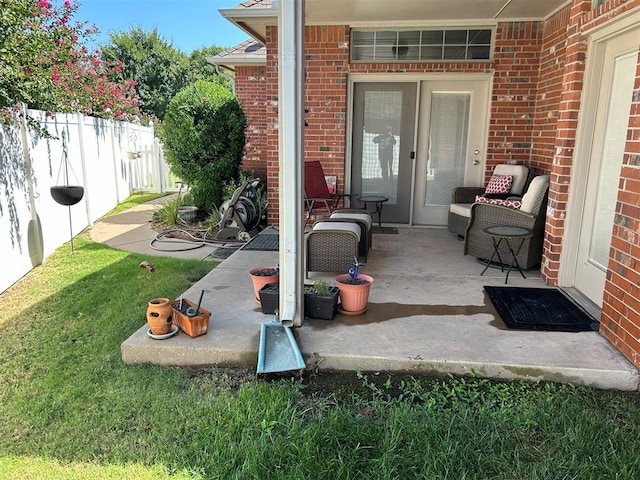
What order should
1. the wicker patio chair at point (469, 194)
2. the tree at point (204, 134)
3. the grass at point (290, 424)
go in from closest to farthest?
the grass at point (290, 424), the wicker patio chair at point (469, 194), the tree at point (204, 134)

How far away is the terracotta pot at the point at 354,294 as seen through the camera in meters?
3.37

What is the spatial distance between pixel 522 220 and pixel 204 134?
15.2 ft

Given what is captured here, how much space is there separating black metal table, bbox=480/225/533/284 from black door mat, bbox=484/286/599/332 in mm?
327

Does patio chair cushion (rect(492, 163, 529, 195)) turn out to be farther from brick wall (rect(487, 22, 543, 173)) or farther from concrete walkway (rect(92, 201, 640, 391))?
concrete walkway (rect(92, 201, 640, 391))

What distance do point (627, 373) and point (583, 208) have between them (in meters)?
1.63

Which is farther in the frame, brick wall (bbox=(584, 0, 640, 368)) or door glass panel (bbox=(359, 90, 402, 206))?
door glass panel (bbox=(359, 90, 402, 206))

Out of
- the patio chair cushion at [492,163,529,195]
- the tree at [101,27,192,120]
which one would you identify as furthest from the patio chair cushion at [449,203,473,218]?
the tree at [101,27,192,120]

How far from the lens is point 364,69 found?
6340 mm

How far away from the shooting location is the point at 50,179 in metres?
5.56

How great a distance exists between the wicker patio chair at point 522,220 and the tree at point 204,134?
155 inches

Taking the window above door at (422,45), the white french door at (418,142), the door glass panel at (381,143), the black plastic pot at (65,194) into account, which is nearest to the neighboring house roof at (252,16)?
the window above door at (422,45)

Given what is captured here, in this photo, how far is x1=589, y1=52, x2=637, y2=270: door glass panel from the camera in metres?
3.39

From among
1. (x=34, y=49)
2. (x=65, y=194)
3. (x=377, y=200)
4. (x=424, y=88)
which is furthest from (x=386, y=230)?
(x=34, y=49)

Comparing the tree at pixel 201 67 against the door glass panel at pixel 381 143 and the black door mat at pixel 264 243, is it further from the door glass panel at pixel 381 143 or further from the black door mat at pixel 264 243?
the black door mat at pixel 264 243
